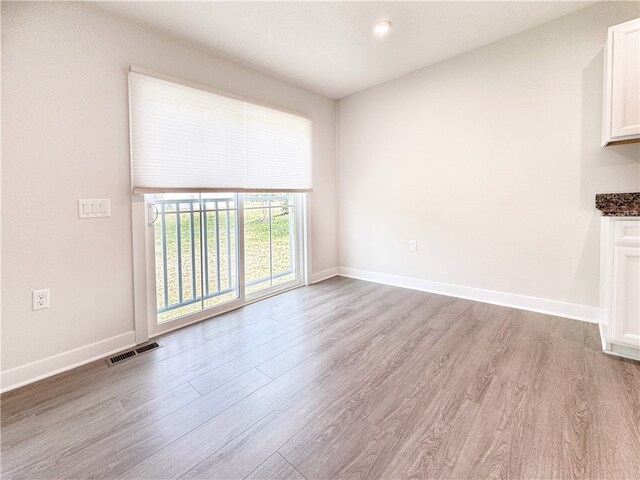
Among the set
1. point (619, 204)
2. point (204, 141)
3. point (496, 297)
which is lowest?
point (496, 297)

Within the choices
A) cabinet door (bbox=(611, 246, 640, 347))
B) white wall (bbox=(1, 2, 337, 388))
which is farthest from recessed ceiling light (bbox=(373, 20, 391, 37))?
cabinet door (bbox=(611, 246, 640, 347))

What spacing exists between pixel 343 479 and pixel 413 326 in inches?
61.7

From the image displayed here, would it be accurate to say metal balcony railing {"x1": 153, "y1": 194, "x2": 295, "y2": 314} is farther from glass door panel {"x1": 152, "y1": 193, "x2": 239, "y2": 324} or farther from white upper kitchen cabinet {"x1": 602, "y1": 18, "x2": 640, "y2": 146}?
white upper kitchen cabinet {"x1": 602, "y1": 18, "x2": 640, "y2": 146}

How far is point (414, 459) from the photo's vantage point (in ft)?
4.07

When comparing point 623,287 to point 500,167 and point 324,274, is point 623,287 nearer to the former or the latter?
point 500,167

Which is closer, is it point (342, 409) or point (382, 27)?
point (342, 409)

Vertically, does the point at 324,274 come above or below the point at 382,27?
below

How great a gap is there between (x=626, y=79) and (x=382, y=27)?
1.75 meters

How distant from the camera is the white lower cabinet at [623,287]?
186 cm

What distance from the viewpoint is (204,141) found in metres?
2.62

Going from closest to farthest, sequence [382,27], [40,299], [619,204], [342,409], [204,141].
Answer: [342,409] < [40,299] < [619,204] < [382,27] < [204,141]

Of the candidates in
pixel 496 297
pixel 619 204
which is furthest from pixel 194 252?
pixel 619 204

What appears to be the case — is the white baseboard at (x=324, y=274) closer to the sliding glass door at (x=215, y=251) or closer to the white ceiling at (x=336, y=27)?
the sliding glass door at (x=215, y=251)

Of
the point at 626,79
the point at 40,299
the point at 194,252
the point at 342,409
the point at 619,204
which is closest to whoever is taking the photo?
the point at 342,409
